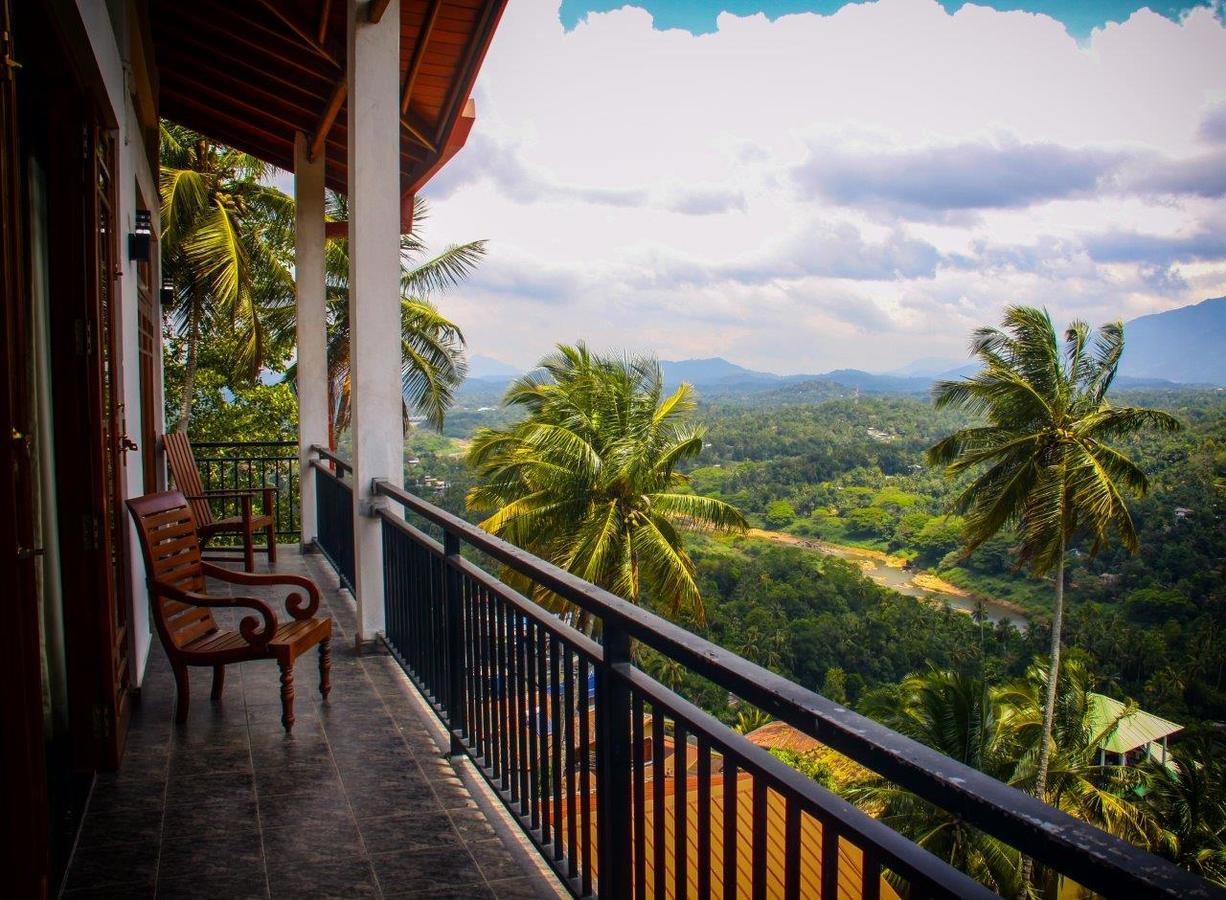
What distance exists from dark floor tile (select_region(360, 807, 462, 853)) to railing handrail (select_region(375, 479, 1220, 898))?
134 centimetres

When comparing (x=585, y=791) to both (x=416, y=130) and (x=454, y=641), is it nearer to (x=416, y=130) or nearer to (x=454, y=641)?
(x=454, y=641)

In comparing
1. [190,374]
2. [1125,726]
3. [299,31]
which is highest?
[299,31]

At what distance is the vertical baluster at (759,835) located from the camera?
1285 mm

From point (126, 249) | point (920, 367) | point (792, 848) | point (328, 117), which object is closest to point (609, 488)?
point (328, 117)

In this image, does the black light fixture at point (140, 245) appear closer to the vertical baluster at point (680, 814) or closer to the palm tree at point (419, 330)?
the vertical baluster at point (680, 814)

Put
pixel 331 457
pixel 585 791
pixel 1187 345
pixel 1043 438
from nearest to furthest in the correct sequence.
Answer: pixel 585 791 < pixel 331 457 < pixel 1043 438 < pixel 1187 345

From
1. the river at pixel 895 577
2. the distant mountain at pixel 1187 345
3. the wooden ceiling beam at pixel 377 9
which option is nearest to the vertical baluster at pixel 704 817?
the wooden ceiling beam at pixel 377 9

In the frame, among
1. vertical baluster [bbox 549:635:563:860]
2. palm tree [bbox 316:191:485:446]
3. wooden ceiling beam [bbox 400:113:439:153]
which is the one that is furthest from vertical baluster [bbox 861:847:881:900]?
palm tree [bbox 316:191:485:446]

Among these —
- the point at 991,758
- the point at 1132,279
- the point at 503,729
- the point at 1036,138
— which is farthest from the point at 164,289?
the point at 1132,279

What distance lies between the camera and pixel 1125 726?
94.7 ft

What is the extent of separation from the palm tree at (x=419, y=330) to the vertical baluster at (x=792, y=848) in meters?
19.2

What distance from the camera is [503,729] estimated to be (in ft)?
8.73

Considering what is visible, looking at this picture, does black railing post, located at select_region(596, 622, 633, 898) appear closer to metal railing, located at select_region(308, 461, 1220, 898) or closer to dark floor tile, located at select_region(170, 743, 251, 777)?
metal railing, located at select_region(308, 461, 1220, 898)

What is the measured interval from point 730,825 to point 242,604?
250 cm
